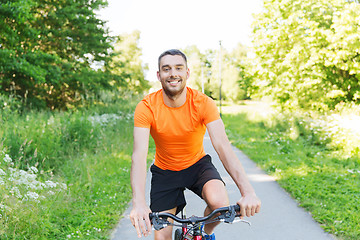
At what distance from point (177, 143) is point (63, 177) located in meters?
4.44

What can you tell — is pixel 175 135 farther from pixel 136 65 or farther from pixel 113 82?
pixel 136 65

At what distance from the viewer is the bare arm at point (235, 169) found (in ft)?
6.68

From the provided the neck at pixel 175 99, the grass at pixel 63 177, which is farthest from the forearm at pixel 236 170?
the grass at pixel 63 177

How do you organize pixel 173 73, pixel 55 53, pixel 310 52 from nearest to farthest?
pixel 173 73 → pixel 310 52 → pixel 55 53

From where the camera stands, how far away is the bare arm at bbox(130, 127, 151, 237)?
194 centimetres

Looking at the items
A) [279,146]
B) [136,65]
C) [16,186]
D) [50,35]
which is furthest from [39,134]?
[136,65]

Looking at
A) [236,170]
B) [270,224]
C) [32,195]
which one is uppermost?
[236,170]

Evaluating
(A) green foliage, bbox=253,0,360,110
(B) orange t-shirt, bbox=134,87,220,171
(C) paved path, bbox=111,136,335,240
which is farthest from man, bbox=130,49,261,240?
(A) green foliage, bbox=253,0,360,110

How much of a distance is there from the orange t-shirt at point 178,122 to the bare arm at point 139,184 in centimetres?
14

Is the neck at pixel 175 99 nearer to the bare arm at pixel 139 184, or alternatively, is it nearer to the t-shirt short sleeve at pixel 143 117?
the t-shirt short sleeve at pixel 143 117

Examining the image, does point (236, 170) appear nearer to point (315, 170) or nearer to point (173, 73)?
point (173, 73)

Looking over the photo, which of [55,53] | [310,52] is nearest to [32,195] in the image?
[55,53]

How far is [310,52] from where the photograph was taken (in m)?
16.1

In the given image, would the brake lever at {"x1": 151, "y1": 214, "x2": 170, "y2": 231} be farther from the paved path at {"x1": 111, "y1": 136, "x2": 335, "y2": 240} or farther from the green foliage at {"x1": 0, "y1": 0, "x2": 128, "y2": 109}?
the green foliage at {"x1": 0, "y1": 0, "x2": 128, "y2": 109}
